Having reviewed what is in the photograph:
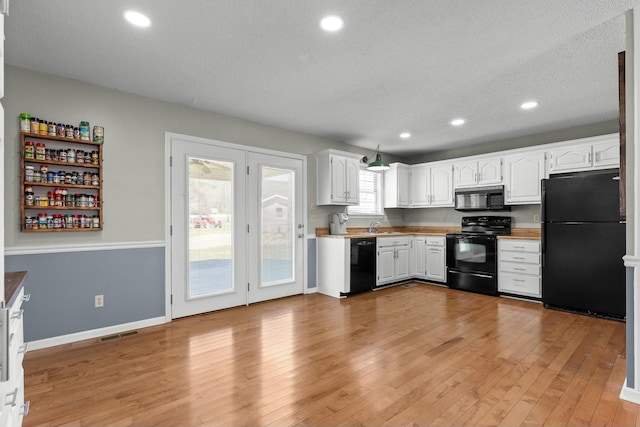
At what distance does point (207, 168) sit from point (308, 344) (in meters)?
2.38

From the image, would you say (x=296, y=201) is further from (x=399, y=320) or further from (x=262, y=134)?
(x=399, y=320)

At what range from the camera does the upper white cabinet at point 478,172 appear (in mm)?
5332

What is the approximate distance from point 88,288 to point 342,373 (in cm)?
256

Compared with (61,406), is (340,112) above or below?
above

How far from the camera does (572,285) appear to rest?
4125 millimetres

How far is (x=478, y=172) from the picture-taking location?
18.2ft

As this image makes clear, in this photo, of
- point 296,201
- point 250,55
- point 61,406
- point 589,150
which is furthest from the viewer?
point 296,201

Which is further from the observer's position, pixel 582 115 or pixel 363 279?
pixel 363 279

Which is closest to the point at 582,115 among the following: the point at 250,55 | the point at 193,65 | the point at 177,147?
the point at 250,55

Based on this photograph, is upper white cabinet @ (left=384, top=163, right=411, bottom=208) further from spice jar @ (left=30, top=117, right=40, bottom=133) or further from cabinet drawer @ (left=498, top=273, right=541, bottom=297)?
spice jar @ (left=30, top=117, right=40, bottom=133)

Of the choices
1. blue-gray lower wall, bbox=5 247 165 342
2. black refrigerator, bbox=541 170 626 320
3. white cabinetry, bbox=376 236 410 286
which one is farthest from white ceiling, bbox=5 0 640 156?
white cabinetry, bbox=376 236 410 286

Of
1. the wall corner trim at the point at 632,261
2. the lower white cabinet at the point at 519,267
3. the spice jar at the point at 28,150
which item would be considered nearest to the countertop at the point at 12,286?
the spice jar at the point at 28,150

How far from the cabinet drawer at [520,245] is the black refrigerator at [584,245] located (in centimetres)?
29

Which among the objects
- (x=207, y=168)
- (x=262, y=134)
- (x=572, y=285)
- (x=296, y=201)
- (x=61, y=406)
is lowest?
(x=61, y=406)
